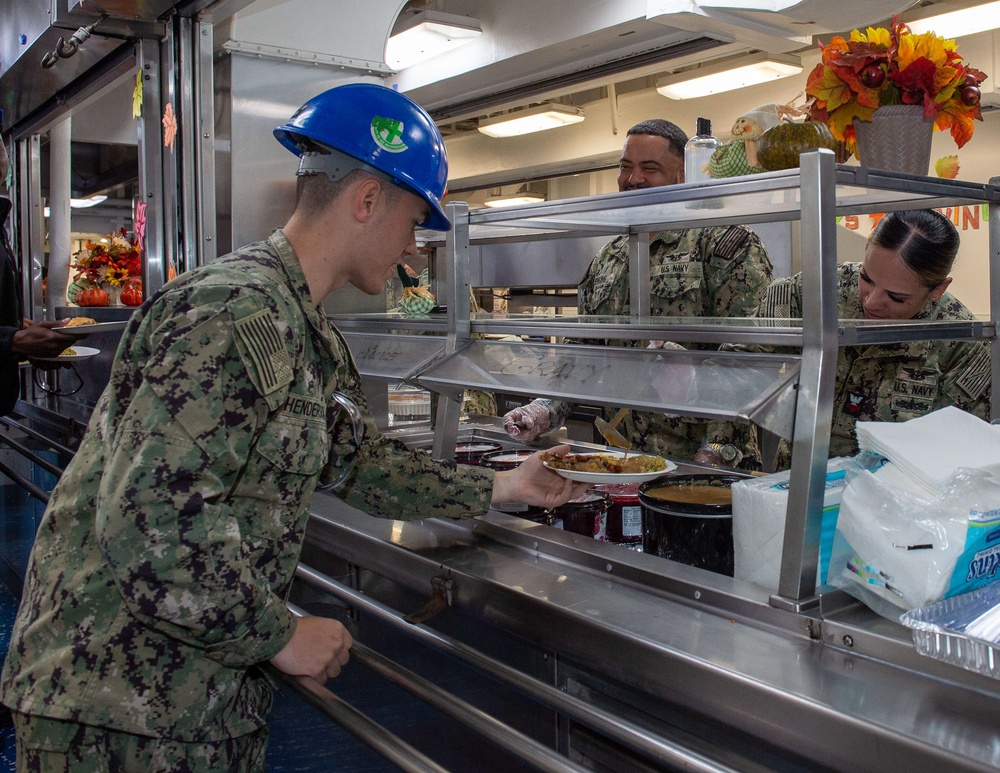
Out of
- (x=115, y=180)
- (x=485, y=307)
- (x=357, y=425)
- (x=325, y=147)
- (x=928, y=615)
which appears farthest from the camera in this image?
(x=485, y=307)

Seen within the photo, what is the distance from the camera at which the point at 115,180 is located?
652cm

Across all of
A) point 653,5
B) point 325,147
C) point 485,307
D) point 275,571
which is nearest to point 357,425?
point 275,571

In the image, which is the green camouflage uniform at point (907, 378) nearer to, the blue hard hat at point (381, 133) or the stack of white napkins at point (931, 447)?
the stack of white napkins at point (931, 447)

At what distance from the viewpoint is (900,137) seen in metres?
1.66

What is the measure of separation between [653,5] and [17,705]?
3899mm

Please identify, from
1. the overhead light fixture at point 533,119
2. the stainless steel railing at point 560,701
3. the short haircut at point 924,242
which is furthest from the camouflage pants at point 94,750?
the overhead light fixture at point 533,119

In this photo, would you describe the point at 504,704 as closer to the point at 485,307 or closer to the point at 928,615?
A: the point at 928,615

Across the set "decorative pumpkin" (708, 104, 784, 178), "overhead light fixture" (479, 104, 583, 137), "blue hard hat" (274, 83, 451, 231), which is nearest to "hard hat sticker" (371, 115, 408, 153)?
"blue hard hat" (274, 83, 451, 231)

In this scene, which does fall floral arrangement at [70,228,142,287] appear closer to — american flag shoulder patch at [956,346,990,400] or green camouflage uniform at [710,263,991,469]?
green camouflage uniform at [710,263,991,469]

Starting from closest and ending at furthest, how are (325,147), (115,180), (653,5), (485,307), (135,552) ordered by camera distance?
1. (135,552)
2. (325,147)
3. (653,5)
4. (115,180)
5. (485,307)

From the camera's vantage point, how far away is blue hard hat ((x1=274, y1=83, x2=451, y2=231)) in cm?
140

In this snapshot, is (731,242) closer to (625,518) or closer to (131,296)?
(625,518)

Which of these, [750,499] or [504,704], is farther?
[504,704]

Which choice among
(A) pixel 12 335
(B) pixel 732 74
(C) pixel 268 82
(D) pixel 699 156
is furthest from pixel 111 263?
(B) pixel 732 74
